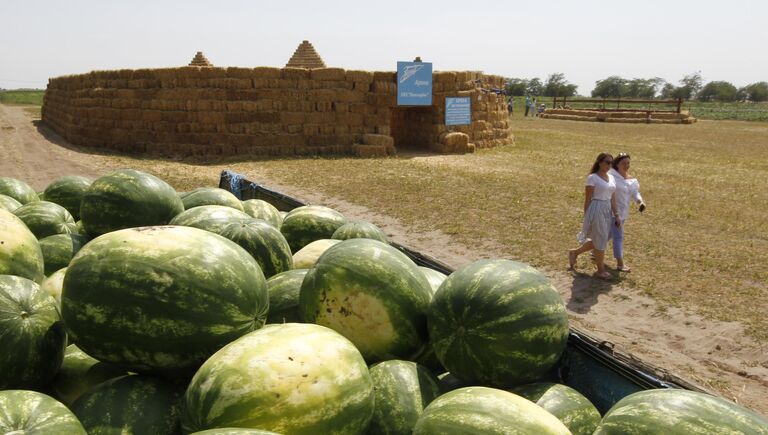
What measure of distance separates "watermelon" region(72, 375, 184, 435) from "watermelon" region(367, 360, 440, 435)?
777mm

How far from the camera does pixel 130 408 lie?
2.05m

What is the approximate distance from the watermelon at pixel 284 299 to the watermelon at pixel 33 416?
3.82ft

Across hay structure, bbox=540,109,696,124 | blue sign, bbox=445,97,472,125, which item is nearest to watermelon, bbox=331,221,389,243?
blue sign, bbox=445,97,472,125

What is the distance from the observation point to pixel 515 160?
18719mm

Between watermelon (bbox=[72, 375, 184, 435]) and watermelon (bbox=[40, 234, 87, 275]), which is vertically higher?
watermelon (bbox=[40, 234, 87, 275])

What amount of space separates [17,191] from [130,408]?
3.96m

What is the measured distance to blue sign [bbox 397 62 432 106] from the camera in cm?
1933

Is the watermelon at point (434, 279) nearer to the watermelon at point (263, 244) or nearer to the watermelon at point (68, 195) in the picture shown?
the watermelon at point (263, 244)

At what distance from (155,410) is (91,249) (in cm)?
75

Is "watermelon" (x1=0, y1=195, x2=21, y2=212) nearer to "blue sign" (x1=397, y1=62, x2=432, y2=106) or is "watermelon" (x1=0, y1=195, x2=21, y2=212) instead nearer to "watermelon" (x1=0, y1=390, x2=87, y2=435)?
"watermelon" (x1=0, y1=390, x2=87, y2=435)

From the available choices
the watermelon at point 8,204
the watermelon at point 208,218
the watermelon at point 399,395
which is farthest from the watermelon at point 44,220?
the watermelon at point 399,395

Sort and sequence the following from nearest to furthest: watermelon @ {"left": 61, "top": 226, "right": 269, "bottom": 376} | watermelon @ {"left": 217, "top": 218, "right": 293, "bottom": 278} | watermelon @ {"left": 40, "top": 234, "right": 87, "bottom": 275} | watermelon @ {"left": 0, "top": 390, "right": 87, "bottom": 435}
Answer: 1. watermelon @ {"left": 0, "top": 390, "right": 87, "bottom": 435}
2. watermelon @ {"left": 61, "top": 226, "right": 269, "bottom": 376}
3. watermelon @ {"left": 217, "top": 218, "right": 293, "bottom": 278}
4. watermelon @ {"left": 40, "top": 234, "right": 87, "bottom": 275}

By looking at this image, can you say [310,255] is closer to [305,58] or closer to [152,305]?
[152,305]

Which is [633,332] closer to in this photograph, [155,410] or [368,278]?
[368,278]
